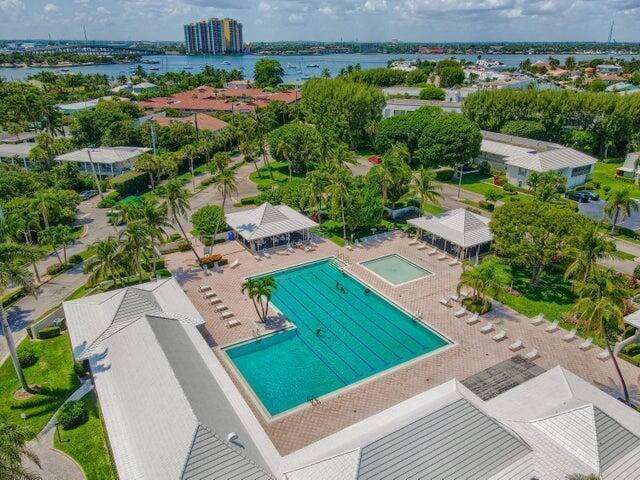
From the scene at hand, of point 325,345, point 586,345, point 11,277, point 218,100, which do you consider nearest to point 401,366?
point 325,345

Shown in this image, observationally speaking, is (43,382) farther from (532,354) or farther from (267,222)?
(532,354)

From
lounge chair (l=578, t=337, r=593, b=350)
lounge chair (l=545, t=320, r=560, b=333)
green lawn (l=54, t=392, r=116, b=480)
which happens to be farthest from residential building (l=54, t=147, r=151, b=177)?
lounge chair (l=578, t=337, r=593, b=350)

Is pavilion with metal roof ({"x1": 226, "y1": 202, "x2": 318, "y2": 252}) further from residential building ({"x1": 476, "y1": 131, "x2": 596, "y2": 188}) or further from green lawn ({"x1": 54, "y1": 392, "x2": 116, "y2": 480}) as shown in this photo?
residential building ({"x1": 476, "y1": 131, "x2": 596, "y2": 188})

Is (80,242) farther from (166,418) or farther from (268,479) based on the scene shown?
(268,479)

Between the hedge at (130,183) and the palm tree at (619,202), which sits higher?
the palm tree at (619,202)

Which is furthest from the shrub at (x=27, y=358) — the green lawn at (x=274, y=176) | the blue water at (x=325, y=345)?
the green lawn at (x=274, y=176)

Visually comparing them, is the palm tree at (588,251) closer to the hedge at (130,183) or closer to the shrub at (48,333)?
the shrub at (48,333)
